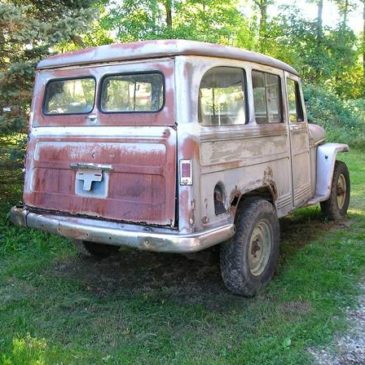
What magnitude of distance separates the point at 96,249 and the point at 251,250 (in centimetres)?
185

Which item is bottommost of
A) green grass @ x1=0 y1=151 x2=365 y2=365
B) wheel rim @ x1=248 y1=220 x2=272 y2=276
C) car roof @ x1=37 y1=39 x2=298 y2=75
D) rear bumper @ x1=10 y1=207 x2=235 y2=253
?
green grass @ x1=0 y1=151 x2=365 y2=365

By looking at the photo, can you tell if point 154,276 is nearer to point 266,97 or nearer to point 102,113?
point 102,113

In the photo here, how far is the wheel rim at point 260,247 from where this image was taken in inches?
181

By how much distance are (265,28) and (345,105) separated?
829 cm

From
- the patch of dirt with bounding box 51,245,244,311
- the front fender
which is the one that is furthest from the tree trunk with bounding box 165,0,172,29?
the patch of dirt with bounding box 51,245,244,311

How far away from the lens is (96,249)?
5508 mm

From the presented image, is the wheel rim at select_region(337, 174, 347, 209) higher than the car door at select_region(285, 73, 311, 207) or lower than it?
lower

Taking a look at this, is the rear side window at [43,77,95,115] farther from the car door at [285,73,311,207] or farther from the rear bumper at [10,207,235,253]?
the car door at [285,73,311,207]

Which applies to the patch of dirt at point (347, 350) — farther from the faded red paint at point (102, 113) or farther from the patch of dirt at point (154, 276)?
the faded red paint at point (102, 113)

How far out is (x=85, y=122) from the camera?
437 centimetres

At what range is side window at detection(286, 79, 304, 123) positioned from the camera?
5.63m

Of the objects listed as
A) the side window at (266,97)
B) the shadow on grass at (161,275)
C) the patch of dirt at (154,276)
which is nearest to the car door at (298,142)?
the side window at (266,97)

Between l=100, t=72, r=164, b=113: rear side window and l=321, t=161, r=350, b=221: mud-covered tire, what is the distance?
365 cm

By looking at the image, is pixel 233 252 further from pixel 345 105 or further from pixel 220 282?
pixel 345 105
